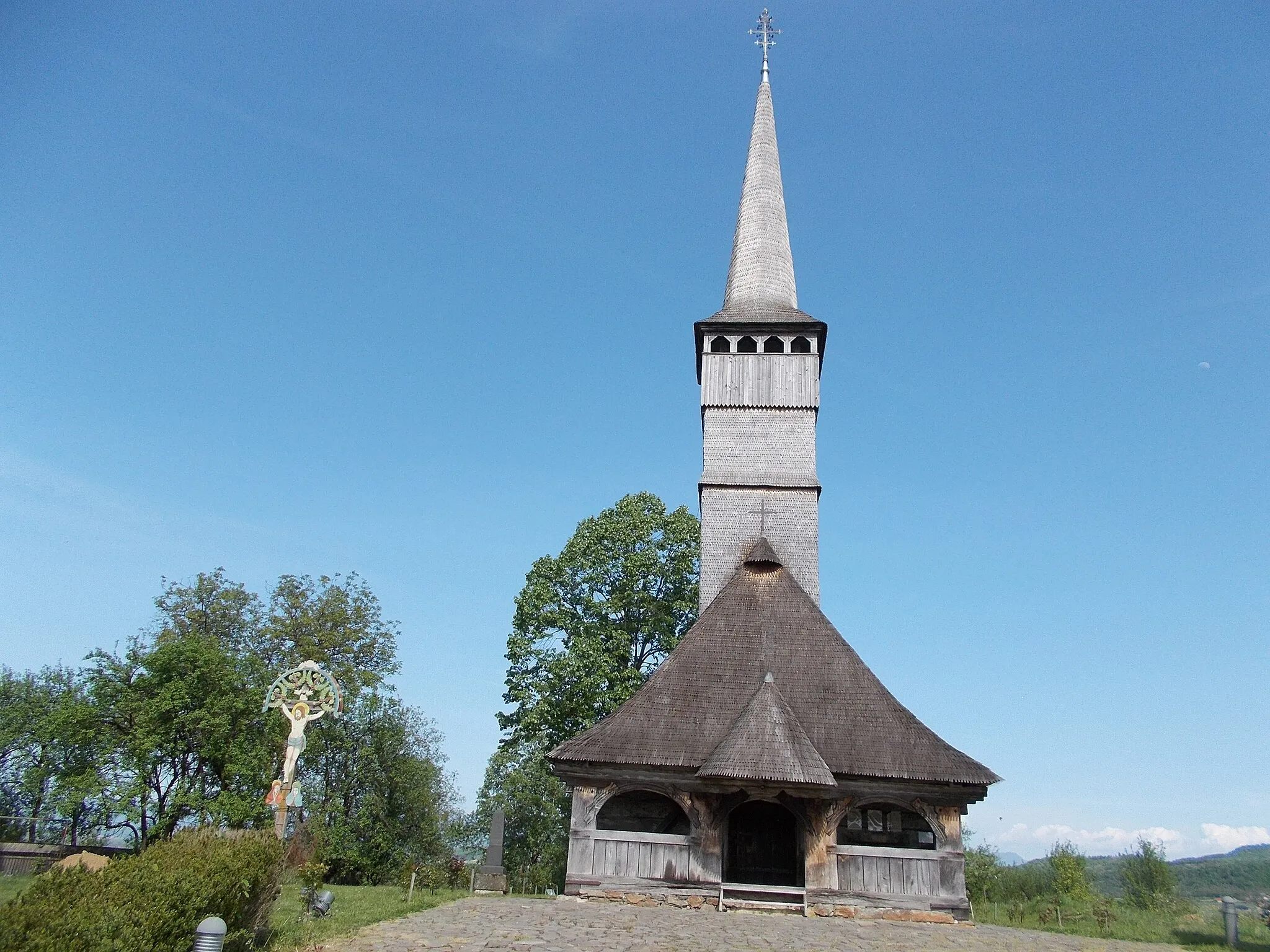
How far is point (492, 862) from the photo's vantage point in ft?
60.4

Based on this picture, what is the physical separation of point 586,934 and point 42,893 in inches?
232

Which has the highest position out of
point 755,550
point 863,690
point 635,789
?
point 755,550

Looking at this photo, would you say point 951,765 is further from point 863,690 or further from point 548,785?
point 548,785

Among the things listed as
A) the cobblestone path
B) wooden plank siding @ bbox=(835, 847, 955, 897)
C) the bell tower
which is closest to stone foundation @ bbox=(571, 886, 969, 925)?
wooden plank siding @ bbox=(835, 847, 955, 897)

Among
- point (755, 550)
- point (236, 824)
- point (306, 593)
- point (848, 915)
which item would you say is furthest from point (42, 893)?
point (306, 593)

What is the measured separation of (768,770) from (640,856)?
293 centimetres

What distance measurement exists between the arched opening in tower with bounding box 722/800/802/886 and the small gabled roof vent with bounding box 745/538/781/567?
17.6 feet

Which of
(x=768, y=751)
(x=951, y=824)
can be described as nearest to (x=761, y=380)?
(x=768, y=751)

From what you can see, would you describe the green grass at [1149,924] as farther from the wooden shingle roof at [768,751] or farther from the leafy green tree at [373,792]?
the leafy green tree at [373,792]

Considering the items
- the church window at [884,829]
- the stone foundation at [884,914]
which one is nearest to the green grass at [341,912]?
the stone foundation at [884,914]

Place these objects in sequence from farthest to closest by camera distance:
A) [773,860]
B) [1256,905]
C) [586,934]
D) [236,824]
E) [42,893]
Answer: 1. [236,824]
2. [773,860]
3. [1256,905]
4. [586,934]
5. [42,893]

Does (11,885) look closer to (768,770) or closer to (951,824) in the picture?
(768,770)

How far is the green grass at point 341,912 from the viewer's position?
930 centimetres

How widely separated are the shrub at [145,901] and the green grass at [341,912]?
0.92 metres
